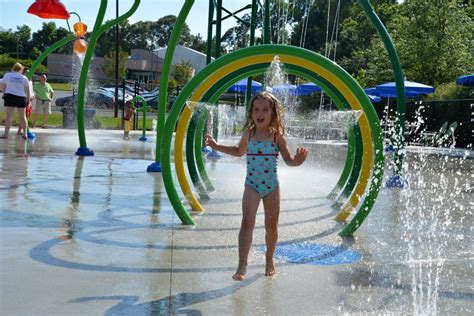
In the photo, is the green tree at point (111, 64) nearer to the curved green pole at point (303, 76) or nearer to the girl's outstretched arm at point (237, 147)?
the curved green pole at point (303, 76)

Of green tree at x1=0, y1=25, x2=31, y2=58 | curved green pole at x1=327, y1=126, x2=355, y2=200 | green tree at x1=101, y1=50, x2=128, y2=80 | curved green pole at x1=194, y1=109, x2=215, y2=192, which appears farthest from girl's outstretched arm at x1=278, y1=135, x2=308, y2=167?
green tree at x1=0, y1=25, x2=31, y2=58

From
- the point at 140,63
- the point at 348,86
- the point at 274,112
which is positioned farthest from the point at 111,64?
the point at 274,112

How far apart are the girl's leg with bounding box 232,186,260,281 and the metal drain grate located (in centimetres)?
65

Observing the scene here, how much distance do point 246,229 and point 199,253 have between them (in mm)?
725


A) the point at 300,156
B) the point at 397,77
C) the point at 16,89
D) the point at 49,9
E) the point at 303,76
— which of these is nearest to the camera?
the point at 300,156

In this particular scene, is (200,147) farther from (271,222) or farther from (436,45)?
(436,45)

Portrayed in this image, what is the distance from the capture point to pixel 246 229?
13.9 feet

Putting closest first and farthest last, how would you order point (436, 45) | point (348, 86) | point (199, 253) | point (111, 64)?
1. point (199, 253)
2. point (348, 86)
3. point (436, 45)
4. point (111, 64)

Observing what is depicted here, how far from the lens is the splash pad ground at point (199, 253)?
369 cm

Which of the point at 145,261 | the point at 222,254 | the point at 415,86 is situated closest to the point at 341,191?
the point at 222,254

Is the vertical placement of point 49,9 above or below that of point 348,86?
above

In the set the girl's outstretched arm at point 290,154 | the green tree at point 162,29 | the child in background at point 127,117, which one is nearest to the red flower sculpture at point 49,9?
Result: the child in background at point 127,117

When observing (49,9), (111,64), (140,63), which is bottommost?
(49,9)

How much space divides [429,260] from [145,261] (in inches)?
90.4
